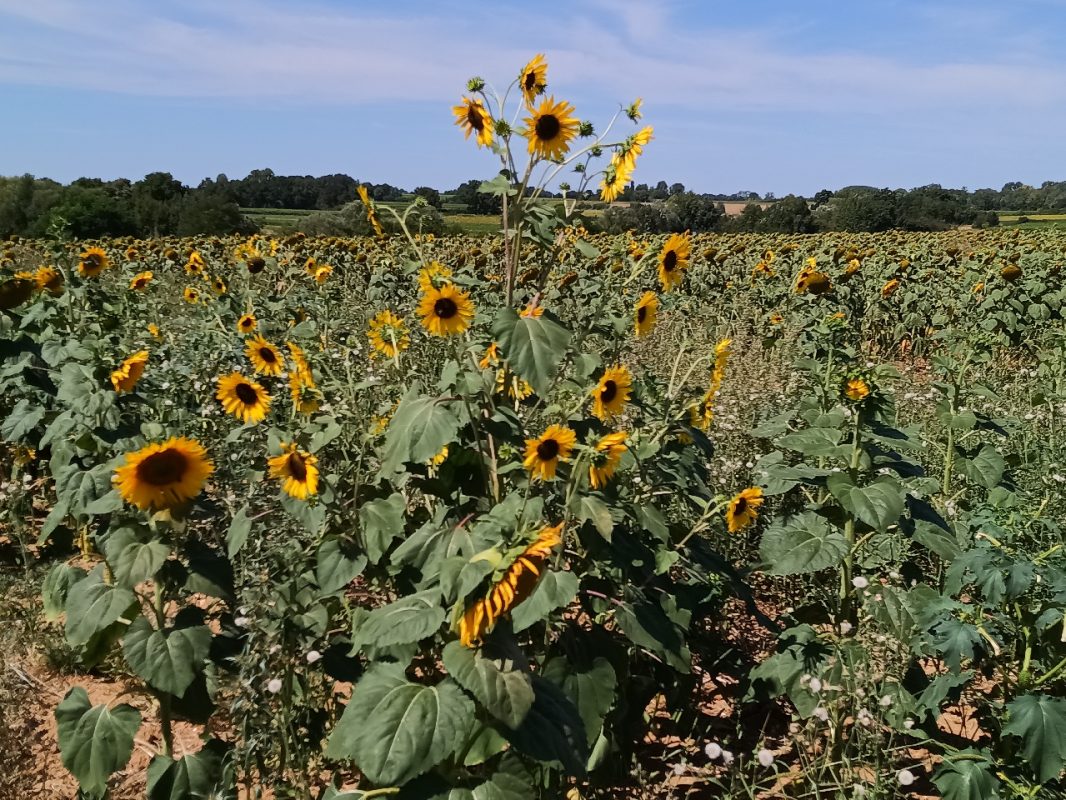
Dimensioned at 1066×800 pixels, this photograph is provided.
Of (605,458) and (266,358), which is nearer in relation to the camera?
(605,458)

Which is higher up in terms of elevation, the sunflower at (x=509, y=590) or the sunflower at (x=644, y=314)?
the sunflower at (x=644, y=314)

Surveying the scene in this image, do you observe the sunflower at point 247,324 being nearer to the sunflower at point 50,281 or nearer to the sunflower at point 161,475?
the sunflower at point 50,281

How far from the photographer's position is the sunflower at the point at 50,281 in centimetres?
448

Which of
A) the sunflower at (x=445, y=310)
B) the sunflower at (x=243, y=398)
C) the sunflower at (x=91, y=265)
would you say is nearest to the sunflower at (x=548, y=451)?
the sunflower at (x=445, y=310)

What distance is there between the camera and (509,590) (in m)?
1.38

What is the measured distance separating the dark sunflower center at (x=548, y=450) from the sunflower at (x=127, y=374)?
4.65ft

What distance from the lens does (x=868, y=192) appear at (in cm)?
3597

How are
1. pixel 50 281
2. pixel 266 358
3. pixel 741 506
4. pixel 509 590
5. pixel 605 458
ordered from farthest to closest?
pixel 50 281 → pixel 266 358 → pixel 741 506 → pixel 605 458 → pixel 509 590

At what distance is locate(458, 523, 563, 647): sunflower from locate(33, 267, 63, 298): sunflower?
4005 mm

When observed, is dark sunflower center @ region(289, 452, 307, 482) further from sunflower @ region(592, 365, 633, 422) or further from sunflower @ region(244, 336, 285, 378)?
sunflower @ region(244, 336, 285, 378)

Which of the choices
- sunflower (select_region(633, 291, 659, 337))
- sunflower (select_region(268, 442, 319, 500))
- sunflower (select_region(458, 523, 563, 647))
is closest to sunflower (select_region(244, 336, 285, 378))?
sunflower (select_region(268, 442, 319, 500))

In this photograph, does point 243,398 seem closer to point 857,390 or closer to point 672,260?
point 672,260

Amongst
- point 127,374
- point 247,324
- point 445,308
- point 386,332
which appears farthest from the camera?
point 247,324

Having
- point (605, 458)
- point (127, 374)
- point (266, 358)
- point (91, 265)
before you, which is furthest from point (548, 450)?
point (91, 265)
